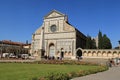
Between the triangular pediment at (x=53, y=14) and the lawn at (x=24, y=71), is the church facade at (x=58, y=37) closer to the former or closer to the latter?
the triangular pediment at (x=53, y=14)

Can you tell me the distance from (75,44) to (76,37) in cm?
240

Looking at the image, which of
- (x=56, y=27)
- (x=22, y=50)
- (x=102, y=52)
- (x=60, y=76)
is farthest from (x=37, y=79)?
(x=22, y=50)

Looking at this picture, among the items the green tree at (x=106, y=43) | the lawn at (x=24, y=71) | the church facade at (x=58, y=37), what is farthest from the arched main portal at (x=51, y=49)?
the lawn at (x=24, y=71)

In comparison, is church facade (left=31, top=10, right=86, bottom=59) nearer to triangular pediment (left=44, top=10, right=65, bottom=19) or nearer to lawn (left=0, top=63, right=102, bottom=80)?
triangular pediment (left=44, top=10, right=65, bottom=19)

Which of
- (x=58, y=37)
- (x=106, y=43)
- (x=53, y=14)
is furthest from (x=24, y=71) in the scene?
(x=106, y=43)

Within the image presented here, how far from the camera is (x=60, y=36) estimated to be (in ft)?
240

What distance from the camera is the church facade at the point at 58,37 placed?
70.8 meters

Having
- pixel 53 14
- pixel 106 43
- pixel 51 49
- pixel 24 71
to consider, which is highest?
pixel 53 14

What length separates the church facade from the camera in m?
70.8

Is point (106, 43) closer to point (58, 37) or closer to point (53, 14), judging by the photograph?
point (58, 37)

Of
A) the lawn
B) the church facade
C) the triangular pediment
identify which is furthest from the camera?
the triangular pediment

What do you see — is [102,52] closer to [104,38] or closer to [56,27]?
[104,38]

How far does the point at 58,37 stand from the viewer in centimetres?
7362

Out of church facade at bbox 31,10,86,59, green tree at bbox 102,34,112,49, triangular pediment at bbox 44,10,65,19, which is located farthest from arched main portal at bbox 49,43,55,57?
green tree at bbox 102,34,112,49
